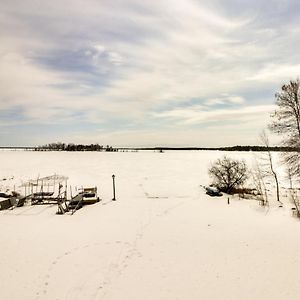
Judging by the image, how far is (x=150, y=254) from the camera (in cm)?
1636

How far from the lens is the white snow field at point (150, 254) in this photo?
41.1 feet

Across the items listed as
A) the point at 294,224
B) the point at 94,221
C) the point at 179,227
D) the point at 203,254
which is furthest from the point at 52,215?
the point at 294,224

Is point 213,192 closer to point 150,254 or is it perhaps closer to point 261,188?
point 261,188

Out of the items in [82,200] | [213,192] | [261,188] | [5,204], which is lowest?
[261,188]

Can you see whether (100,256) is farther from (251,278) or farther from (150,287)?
(251,278)

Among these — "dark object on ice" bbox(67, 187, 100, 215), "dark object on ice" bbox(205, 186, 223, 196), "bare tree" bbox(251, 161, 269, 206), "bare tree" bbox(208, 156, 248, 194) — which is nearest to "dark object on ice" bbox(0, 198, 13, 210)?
"dark object on ice" bbox(67, 187, 100, 215)

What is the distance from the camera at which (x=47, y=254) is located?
53.3 ft

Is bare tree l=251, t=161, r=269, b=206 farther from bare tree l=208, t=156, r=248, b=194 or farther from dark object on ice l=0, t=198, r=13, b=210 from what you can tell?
dark object on ice l=0, t=198, r=13, b=210

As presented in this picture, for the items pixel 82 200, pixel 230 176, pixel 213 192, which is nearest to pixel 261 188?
pixel 230 176

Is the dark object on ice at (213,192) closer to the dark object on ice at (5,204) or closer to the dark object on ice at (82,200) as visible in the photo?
the dark object on ice at (82,200)

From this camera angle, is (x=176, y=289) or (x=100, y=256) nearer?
(x=176, y=289)

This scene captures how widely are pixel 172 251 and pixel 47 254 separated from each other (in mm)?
7042

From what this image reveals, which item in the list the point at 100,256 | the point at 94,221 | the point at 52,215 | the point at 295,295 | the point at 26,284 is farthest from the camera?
the point at 52,215

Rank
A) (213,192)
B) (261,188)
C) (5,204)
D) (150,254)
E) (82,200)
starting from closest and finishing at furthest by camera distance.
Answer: (150,254)
(5,204)
(82,200)
(213,192)
(261,188)
